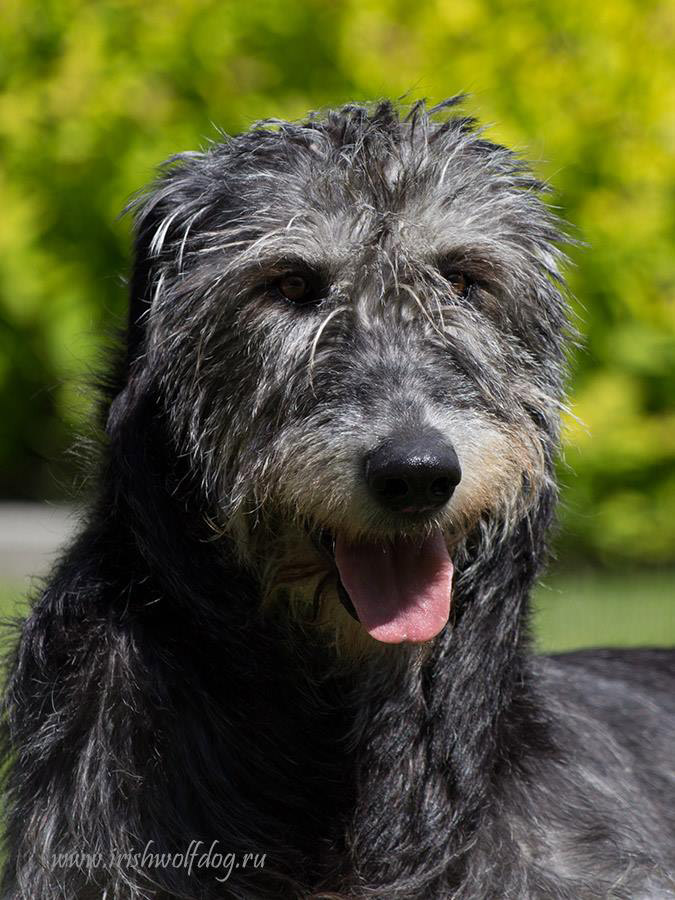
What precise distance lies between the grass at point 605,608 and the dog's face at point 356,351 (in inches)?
165

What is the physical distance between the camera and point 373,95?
9.58 metres

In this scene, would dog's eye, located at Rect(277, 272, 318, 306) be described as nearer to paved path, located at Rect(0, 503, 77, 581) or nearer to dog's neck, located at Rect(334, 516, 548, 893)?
dog's neck, located at Rect(334, 516, 548, 893)

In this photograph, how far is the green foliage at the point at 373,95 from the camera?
9.87m

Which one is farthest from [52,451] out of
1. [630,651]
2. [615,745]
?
[615,745]

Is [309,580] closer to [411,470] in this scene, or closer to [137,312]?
[411,470]

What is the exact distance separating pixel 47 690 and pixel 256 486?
746mm

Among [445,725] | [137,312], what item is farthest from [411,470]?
[137,312]

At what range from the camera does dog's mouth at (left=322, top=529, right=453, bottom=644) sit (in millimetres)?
2938

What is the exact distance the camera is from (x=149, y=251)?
3.29 m

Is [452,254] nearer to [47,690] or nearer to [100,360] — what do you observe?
[100,360]

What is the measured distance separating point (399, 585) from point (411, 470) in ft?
1.14

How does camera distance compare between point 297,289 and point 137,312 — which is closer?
point 297,289

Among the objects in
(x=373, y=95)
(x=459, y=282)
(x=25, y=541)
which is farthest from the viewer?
(x=25, y=541)

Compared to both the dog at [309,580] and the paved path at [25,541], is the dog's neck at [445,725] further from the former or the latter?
the paved path at [25,541]
